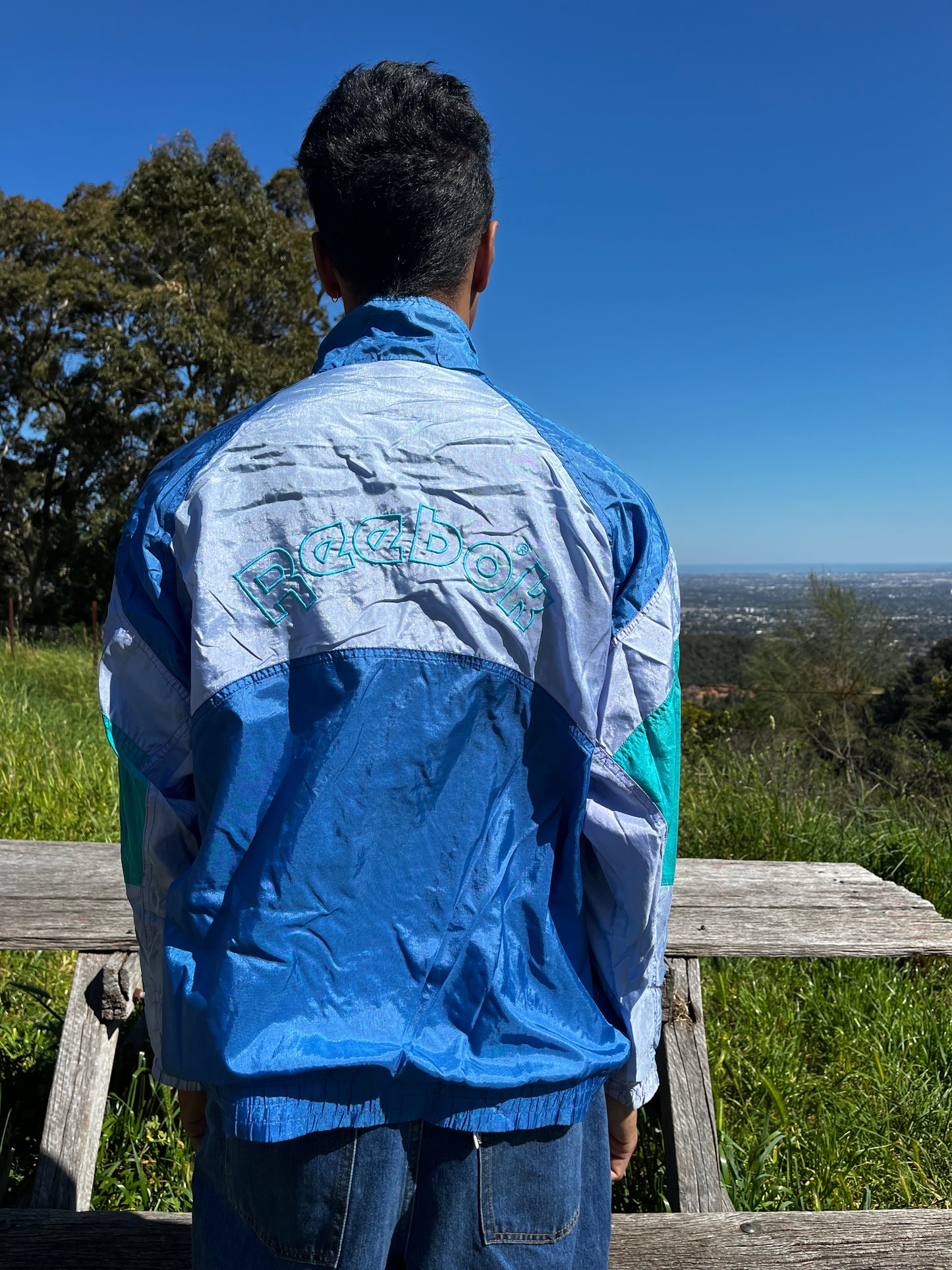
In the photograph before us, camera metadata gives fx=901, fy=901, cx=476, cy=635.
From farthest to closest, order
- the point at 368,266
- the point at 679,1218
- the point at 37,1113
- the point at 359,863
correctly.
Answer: the point at 37,1113 < the point at 679,1218 < the point at 368,266 < the point at 359,863

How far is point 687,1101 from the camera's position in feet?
6.77

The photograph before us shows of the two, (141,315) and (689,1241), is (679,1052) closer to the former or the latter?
(689,1241)

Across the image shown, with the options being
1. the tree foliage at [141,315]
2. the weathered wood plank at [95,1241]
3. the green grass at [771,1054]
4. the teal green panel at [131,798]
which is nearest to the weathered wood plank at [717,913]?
the green grass at [771,1054]

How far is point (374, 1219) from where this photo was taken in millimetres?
916

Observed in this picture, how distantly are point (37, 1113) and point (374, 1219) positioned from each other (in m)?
1.94

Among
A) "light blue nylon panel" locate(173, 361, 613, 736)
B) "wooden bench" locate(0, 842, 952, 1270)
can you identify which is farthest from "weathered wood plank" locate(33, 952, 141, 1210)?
"light blue nylon panel" locate(173, 361, 613, 736)

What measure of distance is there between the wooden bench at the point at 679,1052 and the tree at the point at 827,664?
711 centimetres

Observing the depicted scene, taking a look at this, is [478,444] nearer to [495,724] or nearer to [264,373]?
[495,724]

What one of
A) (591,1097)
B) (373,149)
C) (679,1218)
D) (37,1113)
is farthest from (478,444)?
(37,1113)

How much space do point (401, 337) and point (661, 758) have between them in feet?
1.95

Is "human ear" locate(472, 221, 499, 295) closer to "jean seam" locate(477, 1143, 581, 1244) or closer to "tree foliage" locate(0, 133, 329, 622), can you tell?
"jean seam" locate(477, 1143, 581, 1244)

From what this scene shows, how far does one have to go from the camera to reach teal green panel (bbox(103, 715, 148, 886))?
102 cm

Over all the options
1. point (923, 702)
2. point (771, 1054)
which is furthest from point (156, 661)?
point (923, 702)

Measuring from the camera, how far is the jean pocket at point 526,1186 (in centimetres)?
94
